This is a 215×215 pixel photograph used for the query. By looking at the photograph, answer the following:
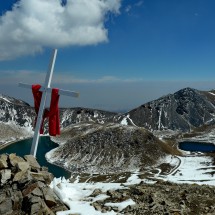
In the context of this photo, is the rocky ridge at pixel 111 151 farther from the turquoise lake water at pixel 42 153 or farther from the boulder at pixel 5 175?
the boulder at pixel 5 175

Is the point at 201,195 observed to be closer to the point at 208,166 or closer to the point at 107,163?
the point at 208,166

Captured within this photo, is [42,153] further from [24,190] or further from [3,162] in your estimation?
[24,190]

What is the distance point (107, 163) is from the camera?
142250 millimetres

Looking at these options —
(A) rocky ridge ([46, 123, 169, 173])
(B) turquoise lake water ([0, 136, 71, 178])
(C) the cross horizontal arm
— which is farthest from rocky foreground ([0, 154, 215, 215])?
(A) rocky ridge ([46, 123, 169, 173])

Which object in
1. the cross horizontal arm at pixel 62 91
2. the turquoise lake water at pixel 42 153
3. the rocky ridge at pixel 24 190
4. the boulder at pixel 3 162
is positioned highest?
the cross horizontal arm at pixel 62 91

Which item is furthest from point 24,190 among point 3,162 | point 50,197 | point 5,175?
point 3,162

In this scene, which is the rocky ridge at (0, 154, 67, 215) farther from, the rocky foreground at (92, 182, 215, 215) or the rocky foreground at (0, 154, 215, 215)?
the rocky foreground at (92, 182, 215, 215)

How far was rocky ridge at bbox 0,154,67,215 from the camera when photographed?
26.2 metres

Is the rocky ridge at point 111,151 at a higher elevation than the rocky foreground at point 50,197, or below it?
below

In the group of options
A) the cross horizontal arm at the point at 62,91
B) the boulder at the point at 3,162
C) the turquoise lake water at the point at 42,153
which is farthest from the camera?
the turquoise lake water at the point at 42,153

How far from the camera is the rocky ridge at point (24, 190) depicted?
86.1ft

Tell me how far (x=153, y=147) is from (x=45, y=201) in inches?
5179

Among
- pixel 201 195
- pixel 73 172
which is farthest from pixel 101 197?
pixel 73 172

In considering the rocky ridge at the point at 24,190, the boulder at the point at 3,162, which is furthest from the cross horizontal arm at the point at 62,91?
the boulder at the point at 3,162
